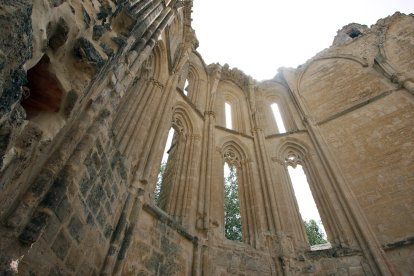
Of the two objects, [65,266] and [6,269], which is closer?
[6,269]

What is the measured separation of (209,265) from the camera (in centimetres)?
530

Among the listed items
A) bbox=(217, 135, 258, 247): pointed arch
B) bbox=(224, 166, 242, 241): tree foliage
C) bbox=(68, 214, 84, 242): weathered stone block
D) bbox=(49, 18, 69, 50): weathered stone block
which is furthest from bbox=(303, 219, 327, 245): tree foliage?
bbox=(49, 18, 69, 50): weathered stone block

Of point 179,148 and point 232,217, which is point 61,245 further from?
point 232,217

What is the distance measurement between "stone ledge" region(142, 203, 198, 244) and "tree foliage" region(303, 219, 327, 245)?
576 inches

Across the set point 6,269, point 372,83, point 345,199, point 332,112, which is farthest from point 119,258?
point 372,83

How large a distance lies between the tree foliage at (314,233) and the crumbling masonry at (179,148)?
10.7 m

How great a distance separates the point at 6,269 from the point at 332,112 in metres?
10.5

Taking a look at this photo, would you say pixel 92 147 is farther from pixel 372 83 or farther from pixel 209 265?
pixel 372 83

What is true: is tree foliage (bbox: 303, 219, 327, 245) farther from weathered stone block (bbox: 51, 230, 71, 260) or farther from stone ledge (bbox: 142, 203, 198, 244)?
weathered stone block (bbox: 51, 230, 71, 260)

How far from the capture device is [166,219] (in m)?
5.00

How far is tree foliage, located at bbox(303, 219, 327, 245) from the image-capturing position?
18.2m

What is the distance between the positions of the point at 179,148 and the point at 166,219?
295 centimetres

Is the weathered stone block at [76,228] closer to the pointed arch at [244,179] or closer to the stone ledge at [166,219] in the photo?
the stone ledge at [166,219]

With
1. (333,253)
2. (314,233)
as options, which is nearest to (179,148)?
(333,253)
